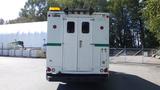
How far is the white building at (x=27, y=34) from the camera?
2609 inches

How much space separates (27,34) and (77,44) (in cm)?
5508

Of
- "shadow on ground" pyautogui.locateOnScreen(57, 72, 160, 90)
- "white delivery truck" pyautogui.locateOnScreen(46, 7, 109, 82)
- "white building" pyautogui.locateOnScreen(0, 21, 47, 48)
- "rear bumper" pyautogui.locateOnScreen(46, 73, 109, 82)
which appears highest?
"white building" pyautogui.locateOnScreen(0, 21, 47, 48)

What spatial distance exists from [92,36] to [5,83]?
4.92 meters

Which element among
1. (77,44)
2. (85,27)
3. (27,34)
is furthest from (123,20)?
(77,44)

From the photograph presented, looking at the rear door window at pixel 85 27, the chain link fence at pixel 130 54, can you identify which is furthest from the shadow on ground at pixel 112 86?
the chain link fence at pixel 130 54

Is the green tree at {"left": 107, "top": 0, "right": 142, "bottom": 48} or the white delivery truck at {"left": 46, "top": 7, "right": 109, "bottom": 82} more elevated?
the green tree at {"left": 107, "top": 0, "right": 142, "bottom": 48}

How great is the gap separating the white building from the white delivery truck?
154ft

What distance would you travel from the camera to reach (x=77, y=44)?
16.6 metres

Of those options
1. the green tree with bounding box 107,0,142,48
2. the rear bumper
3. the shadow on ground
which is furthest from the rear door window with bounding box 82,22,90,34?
the green tree with bounding box 107,0,142,48

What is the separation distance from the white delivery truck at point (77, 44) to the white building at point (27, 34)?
154ft

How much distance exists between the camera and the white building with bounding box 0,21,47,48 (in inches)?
2609

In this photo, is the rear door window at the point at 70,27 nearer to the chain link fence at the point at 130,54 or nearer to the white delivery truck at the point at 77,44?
the white delivery truck at the point at 77,44

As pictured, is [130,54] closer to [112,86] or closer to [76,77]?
[112,86]

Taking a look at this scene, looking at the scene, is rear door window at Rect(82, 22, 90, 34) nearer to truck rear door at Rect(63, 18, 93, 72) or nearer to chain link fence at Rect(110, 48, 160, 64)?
truck rear door at Rect(63, 18, 93, 72)
